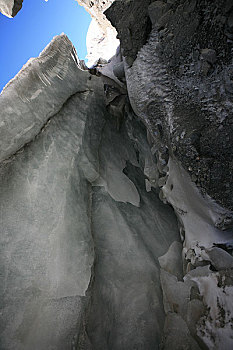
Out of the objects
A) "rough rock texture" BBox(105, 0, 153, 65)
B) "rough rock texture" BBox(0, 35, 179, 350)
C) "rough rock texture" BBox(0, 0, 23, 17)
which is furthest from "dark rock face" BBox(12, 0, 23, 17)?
"rough rock texture" BBox(105, 0, 153, 65)

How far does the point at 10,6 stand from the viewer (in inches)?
104

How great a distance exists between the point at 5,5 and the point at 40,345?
3.44 m

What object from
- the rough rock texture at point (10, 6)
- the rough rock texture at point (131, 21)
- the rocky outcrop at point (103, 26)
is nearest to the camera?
the rough rock texture at point (131, 21)

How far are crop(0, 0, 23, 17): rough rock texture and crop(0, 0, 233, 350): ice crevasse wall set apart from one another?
4.08 ft

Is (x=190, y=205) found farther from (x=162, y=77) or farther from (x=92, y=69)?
(x=92, y=69)

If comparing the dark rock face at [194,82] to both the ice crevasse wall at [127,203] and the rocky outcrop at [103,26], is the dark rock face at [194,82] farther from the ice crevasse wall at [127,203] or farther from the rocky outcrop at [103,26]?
the rocky outcrop at [103,26]

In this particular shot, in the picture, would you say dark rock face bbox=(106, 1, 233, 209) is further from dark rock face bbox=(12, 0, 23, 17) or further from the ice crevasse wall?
dark rock face bbox=(12, 0, 23, 17)

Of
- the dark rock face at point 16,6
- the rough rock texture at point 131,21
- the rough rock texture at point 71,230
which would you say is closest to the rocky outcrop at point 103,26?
the dark rock face at point 16,6

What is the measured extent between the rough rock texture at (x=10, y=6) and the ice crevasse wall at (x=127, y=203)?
1.24 m

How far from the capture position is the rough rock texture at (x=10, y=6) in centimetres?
260

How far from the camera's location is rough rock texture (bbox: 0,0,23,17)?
8.52ft

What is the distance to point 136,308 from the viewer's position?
1.58 metres

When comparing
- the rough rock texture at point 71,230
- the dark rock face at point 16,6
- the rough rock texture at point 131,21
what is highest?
the dark rock face at point 16,6

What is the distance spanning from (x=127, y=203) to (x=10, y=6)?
276cm
